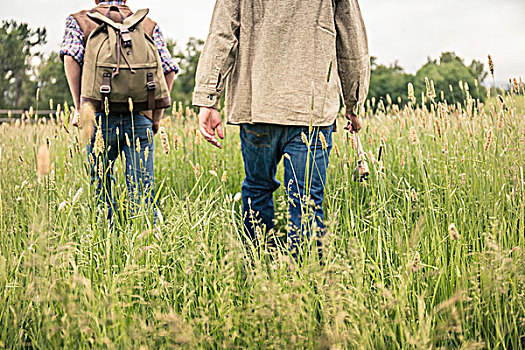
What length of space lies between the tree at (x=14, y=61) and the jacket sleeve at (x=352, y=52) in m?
30.1

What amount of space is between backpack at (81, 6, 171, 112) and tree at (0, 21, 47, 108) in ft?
95.4

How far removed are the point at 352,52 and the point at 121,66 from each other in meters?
1.37

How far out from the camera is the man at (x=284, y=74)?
7.14 ft

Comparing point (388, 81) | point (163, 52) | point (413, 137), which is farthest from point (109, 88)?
point (388, 81)

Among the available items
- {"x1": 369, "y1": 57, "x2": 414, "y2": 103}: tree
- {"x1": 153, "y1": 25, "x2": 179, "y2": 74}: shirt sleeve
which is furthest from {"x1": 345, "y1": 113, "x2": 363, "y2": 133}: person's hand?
{"x1": 369, "y1": 57, "x2": 414, "y2": 103}: tree

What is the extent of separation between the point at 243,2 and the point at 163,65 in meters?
1.13

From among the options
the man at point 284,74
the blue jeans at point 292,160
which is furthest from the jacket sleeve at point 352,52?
the blue jeans at point 292,160

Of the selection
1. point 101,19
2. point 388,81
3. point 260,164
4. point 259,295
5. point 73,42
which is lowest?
point 259,295

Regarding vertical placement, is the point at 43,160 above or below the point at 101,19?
below

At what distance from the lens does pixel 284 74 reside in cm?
220

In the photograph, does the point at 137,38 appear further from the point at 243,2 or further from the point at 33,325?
the point at 33,325

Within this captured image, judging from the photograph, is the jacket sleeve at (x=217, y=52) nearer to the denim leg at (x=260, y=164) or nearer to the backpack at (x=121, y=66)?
the denim leg at (x=260, y=164)

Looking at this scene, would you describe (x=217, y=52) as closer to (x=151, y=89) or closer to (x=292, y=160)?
(x=292, y=160)

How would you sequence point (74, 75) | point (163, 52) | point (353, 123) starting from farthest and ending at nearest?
point (163, 52)
point (74, 75)
point (353, 123)
